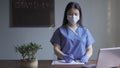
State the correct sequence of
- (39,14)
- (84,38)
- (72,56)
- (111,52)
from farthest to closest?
(39,14), (84,38), (72,56), (111,52)

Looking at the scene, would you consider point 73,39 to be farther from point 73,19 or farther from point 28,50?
point 28,50

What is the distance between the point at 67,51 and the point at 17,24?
2.44 m

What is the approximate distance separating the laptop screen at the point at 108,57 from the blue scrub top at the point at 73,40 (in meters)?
0.58

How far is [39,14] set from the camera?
4.58m

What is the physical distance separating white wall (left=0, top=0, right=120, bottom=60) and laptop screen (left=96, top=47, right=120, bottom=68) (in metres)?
2.87

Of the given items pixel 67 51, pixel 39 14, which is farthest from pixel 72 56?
pixel 39 14

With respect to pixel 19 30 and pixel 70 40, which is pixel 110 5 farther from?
pixel 70 40

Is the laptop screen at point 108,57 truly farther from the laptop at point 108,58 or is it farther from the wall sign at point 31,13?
the wall sign at point 31,13

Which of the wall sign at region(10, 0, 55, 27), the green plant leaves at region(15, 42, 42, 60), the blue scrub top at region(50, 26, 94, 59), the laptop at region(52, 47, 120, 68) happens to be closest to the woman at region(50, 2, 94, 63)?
the blue scrub top at region(50, 26, 94, 59)

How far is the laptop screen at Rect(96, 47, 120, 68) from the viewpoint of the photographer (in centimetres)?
169

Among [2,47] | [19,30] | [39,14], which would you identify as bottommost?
[2,47]

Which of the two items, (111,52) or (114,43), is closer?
(111,52)

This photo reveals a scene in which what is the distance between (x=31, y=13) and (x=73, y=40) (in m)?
2.38

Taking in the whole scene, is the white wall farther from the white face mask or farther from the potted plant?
the potted plant
